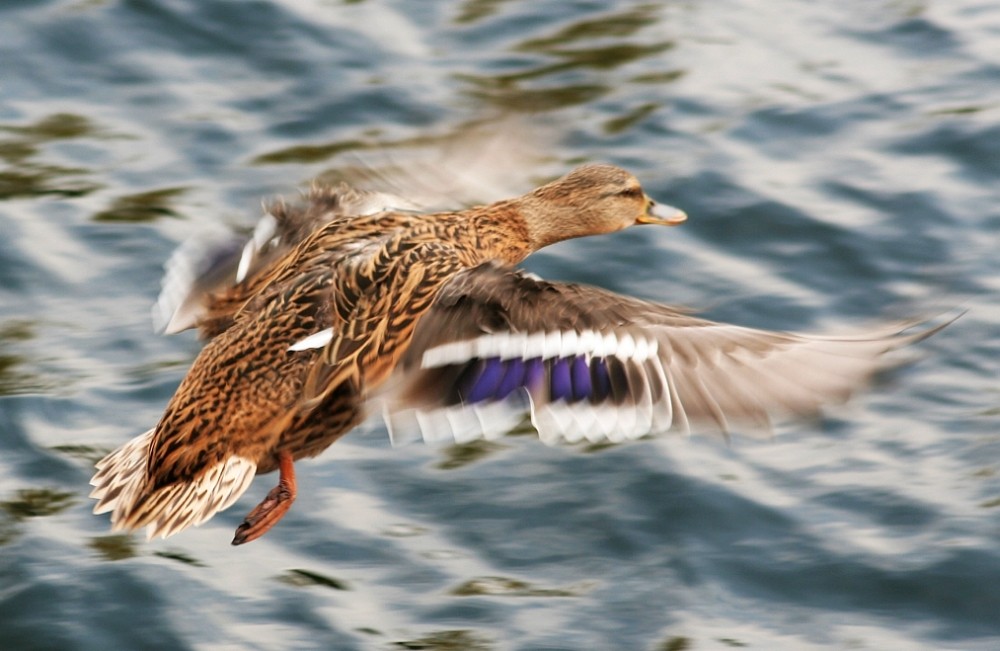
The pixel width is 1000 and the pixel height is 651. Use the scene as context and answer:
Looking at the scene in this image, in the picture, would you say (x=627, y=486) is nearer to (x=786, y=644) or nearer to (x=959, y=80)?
(x=786, y=644)

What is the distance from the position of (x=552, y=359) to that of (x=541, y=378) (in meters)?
0.06

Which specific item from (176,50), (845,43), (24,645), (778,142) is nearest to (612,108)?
(778,142)

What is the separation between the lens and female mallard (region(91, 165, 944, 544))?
4902mm

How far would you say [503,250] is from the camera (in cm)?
588

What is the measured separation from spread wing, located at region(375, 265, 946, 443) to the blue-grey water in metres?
0.52

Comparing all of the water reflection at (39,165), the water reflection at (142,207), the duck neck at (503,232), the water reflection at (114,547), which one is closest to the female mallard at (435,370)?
the duck neck at (503,232)

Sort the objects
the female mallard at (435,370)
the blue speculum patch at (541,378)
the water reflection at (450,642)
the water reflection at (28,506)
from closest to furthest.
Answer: the female mallard at (435,370), the blue speculum patch at (541,378), the water reflection at (450,642), the water reflection at (28,506)

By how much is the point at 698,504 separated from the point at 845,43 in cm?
379

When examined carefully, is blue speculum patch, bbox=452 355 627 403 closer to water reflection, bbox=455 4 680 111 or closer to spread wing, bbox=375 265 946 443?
spread wing, bbox=375 265 946 443

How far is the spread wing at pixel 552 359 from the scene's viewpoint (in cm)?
497

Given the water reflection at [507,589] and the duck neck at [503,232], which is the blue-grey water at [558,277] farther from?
the duck neck at [503,232]

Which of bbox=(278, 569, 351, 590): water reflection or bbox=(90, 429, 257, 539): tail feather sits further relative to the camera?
bbox=(278, 569, 351, 590): water reflection

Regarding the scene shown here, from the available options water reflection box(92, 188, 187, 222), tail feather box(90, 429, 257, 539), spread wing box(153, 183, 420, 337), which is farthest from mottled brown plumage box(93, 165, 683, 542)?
water reflection box(92, 188, 187, 222)

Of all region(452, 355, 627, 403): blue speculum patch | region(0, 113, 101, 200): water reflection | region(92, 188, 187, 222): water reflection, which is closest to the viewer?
region(452, 355, 627, 403): blue speculum patch
